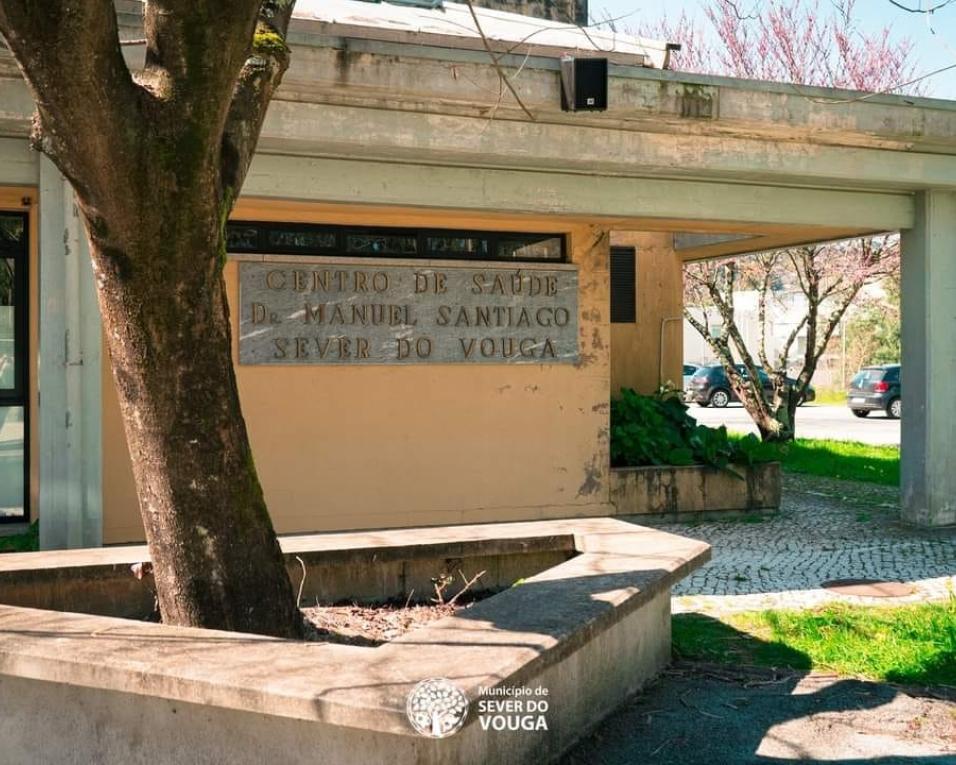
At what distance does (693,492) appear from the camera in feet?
34.4

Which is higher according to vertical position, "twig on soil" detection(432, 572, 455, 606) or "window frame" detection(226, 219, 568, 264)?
"window frame" detection(226, 219, 568, 264)

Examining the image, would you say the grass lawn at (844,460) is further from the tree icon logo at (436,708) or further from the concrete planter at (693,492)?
the tree icon logo at (436,708)

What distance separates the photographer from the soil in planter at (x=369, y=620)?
4.61 m

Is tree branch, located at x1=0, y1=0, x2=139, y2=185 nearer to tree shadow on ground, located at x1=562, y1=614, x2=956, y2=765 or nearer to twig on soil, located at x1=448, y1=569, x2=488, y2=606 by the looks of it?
twig on soil, located at x1=448, y1=569, x2=488, y2=606

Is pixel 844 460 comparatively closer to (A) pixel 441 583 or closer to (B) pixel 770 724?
(A) pixel 441 583

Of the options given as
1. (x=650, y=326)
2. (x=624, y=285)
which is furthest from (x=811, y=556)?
(x=624, y=285)

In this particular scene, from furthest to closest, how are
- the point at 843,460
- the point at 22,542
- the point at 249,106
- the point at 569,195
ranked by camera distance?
the point at 843,460 → the point at 569,195 → the point at 22,542 → the point at 249,106

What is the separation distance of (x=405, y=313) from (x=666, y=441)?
3053 millimetres

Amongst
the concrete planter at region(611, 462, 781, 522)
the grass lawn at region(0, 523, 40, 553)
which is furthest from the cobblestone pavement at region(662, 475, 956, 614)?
the grass lawn at region(0, 523, 40, 553)

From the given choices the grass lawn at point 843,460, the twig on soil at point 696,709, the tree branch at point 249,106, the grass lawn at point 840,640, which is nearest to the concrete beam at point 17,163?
the tree branch at point 249,106

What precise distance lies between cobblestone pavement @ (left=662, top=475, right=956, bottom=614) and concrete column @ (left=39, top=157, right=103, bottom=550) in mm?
3942

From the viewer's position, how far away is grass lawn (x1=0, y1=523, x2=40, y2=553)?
838cm

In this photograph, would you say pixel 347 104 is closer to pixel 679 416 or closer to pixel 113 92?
pixel 113 92

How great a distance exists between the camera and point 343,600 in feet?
17.7
